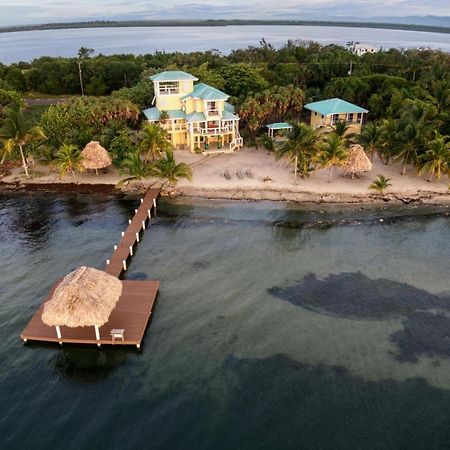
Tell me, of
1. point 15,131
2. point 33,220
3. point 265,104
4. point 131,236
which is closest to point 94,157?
point 15,131

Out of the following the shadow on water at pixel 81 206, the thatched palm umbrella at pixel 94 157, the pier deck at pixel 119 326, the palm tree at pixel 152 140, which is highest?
the palm tree at pixel 152 140

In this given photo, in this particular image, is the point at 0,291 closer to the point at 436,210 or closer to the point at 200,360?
the point at 200,360

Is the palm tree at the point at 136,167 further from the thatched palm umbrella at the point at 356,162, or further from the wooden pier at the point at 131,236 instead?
the thatched palm umbrella at the point at 356,162

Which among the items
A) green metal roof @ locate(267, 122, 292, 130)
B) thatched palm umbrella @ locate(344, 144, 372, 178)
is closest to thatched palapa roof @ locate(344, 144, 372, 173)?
thatched palm umbrella @ locate(344, 144, 372, 178)

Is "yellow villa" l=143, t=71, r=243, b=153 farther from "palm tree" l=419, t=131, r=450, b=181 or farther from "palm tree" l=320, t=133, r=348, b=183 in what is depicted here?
"palm tree" l=419, t=131, r=450, b=181

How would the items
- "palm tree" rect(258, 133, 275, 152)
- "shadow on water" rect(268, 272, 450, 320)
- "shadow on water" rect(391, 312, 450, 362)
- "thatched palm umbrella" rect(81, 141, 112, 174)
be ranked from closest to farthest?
1. "shadow on water" rect(391, 312, 450, 362)
2. "shadow on water" rect(268, 272, 450, 320)
3. "thatched palm umbrella" rect(81, 141, 112, 174)
4. "palm tree" rect(258, 133, 275, 152)

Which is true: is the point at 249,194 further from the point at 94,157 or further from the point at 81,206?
the point at 94,157

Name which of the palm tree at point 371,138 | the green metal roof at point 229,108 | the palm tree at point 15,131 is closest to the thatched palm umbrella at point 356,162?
the palm tree at point 371,138
